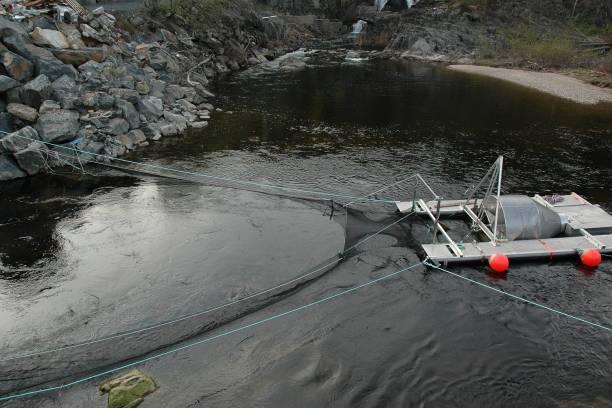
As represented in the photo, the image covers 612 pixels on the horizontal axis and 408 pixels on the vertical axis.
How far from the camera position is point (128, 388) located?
9312 mm

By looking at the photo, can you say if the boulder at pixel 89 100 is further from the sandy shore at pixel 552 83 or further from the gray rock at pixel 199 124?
the sandy shore at pixel 552 83

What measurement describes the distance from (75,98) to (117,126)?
2430 mm

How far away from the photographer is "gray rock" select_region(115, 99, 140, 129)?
24.3 meters

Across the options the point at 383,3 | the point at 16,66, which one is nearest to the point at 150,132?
the point at 16,66

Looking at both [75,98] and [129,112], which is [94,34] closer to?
[129,112]

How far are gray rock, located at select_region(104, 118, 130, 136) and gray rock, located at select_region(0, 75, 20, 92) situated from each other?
444 centimetres

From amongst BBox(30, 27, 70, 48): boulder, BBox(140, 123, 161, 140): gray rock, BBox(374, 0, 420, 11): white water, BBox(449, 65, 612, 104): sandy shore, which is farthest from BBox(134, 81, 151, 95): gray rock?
BBox(374, 0, 420, 11): white water

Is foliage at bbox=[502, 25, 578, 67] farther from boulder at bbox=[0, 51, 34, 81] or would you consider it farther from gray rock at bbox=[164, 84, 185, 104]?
boulder at bbox=[0, 51, 34, 81]

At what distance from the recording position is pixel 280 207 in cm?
1736

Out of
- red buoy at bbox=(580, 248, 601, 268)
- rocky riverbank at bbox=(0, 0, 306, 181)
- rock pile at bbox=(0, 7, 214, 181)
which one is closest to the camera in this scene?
red buoy at bbox=(580, 248, 601, 268)

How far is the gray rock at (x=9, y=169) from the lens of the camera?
18969 millimetres

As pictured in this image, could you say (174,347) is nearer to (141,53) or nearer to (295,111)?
(295,111)

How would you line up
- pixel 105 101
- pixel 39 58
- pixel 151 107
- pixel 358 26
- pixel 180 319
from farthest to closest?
1. pixel 358 26
2. pixel 151 107
3. pixel 105 101
4. pixel 39 58
5. pixel 180 319

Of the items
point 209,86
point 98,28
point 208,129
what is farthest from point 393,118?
point 98,28
